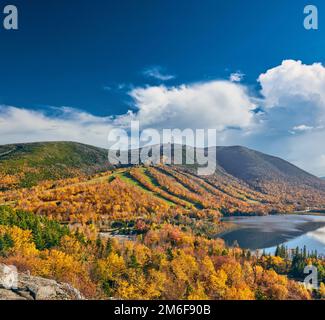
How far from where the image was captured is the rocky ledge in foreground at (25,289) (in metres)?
17.3

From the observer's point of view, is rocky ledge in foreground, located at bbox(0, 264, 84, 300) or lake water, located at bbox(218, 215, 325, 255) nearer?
rocky ledge in foreground, located at bbox(0, 264, 84, 300)

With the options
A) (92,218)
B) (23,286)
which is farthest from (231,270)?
(92,218)

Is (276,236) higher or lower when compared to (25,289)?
lower

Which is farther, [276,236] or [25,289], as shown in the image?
[276,236]

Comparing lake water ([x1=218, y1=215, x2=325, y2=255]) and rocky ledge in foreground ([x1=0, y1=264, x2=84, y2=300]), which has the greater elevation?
rocky ledge in foreground ([x1=0, y1=264, x2=84, y2=300])

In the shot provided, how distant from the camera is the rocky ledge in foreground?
1730 centimetres

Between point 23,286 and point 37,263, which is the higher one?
point 23,286

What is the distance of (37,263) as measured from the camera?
3928 cm

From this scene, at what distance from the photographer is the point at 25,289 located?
18312 mm

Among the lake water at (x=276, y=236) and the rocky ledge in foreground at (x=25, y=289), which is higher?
the rocky ledge in foreground at (x=25, y=289)

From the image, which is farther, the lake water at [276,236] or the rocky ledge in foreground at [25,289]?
the lake water at [276,236]
